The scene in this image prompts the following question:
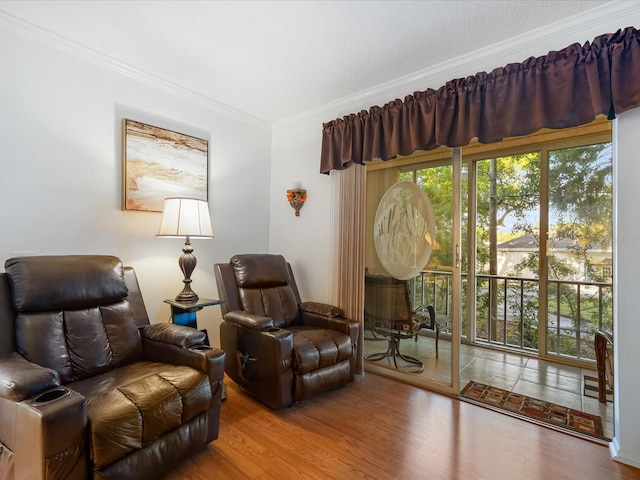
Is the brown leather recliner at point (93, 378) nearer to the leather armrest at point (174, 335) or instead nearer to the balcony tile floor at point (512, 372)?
the leather armrest at point (174, 335)

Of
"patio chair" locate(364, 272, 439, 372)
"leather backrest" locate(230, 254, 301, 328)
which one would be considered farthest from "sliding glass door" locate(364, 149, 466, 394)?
"leather backrest" locate(230, 254, 301, 328)

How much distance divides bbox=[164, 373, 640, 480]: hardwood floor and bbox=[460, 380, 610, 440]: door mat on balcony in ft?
0.45

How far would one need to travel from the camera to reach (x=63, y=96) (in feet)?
7.70

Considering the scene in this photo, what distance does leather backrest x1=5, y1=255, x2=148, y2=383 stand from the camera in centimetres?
178

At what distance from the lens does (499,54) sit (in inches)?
92.6

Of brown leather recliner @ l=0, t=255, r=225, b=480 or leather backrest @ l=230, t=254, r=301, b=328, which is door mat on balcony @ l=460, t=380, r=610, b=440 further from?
brown leather recliner @ l=0, t=255, r=225, b=480

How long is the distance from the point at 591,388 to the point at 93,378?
12.4 ft

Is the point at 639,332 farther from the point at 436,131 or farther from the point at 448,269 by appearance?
the point at 436,131

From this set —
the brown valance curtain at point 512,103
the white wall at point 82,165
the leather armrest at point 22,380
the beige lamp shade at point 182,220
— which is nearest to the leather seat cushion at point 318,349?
the beige lamp shade at point 182,220

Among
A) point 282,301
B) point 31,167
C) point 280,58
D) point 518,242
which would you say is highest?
point 280,58

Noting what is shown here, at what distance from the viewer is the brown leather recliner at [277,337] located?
2.30 metres

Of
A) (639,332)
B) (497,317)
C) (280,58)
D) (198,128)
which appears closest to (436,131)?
(280,58)

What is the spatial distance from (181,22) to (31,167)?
1.42 metres

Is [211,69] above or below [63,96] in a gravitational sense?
above
